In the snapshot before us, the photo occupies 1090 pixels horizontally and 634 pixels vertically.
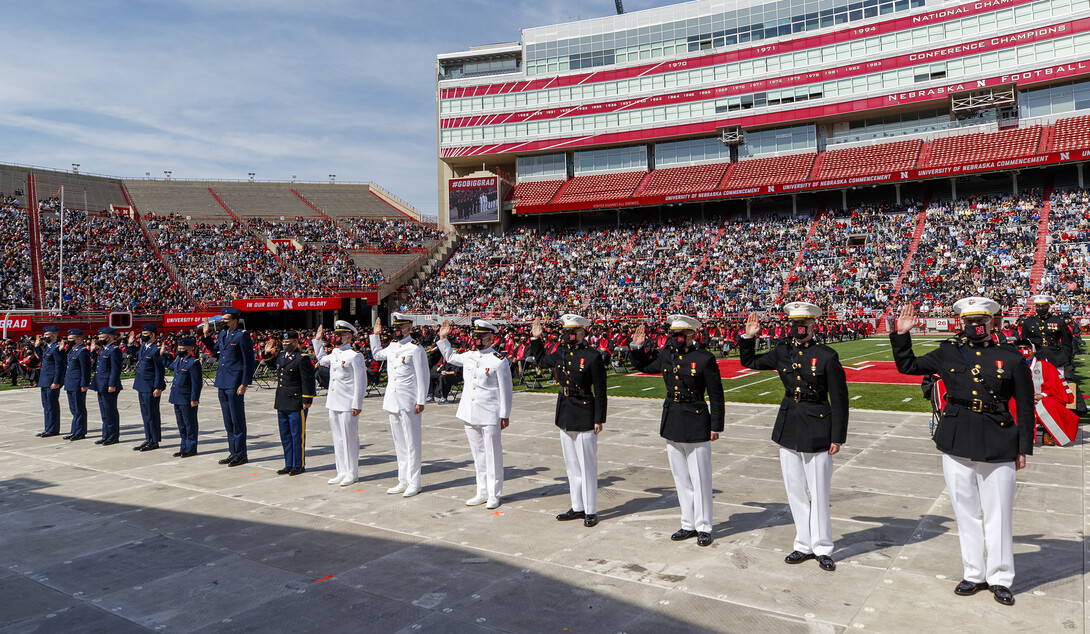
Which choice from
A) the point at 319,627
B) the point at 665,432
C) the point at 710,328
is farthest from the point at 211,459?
the point at 710,328

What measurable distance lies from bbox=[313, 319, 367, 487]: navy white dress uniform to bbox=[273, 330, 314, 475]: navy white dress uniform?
2.23 feet

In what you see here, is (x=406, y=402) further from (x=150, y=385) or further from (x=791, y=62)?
(x=791, y=62)

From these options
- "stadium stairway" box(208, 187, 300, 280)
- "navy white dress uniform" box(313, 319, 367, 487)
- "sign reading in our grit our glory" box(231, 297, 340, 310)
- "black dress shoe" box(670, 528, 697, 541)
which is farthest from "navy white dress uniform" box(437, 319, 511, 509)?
"stadium stairway" box(208, 187, 300, 280)

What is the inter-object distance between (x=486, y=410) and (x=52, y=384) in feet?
33.2

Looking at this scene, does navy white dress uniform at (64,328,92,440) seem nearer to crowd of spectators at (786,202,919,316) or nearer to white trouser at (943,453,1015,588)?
white trouser at (943,453,1015,588)

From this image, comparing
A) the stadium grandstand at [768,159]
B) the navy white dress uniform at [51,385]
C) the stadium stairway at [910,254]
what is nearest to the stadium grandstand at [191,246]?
the stadium grandstand at [768,159]

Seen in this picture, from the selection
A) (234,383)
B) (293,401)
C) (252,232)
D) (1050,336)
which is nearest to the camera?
(293,401)

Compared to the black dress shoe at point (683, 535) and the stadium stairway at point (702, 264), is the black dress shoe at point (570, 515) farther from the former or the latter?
the stadium stairway at point (702, 264)

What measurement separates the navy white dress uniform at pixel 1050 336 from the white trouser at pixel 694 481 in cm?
861

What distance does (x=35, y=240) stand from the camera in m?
43.5

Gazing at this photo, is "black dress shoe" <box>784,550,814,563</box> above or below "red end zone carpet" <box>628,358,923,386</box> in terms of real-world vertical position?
above

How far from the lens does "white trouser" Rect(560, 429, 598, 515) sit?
646 cm

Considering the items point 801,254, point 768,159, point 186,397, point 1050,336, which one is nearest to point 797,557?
point 186,397

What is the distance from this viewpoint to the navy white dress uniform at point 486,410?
7.25m
